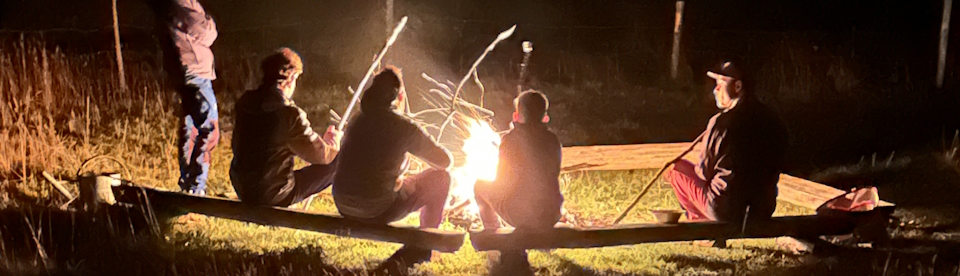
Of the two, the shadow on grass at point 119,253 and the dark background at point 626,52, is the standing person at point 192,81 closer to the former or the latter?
the shadow on grass at point 119,253

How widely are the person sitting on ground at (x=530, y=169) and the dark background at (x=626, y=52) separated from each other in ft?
14.9

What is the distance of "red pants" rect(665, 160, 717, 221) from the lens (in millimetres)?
6082

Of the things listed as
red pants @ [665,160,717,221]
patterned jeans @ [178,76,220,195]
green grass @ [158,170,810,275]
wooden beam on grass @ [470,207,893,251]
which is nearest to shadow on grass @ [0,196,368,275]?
green grass @ [158,170,810,275]

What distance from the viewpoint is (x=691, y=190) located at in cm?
629

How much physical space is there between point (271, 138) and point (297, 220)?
0.55 meters

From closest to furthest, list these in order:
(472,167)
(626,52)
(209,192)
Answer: (472,167) < (209,192) < (626,52)

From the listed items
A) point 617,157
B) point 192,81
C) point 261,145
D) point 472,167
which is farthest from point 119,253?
point 617,157

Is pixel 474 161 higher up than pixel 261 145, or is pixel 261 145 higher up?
pixel 261 145

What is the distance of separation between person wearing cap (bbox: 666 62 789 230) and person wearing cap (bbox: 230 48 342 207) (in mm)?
2516

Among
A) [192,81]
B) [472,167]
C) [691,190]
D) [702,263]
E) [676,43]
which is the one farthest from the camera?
[676,43]

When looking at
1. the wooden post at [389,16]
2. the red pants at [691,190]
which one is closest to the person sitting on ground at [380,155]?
the red pants at [691,190]

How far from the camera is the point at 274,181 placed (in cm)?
579

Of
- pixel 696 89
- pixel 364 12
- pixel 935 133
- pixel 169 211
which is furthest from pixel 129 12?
pixel 935 133

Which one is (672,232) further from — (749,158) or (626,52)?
(626,52)
